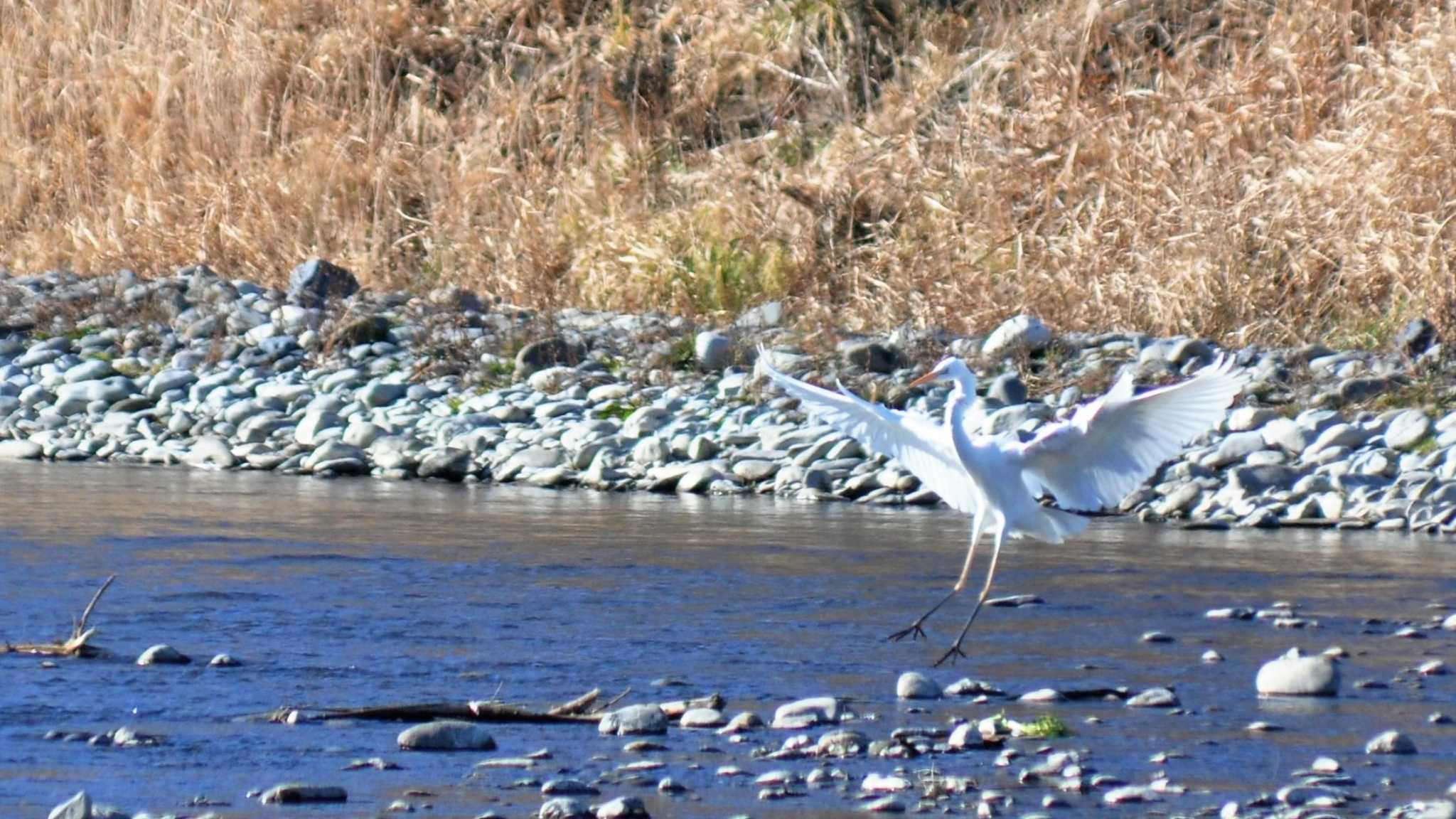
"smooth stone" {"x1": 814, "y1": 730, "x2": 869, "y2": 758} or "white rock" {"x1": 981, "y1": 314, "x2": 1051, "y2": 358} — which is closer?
"smooth stone" {"x1": 814, "y1": 730, "x2": 869, "y2": 758}

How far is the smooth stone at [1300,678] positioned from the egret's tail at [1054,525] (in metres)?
1.29

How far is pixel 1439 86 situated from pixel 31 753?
9.19m

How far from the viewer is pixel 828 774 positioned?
417 cm

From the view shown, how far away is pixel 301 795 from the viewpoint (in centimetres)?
393

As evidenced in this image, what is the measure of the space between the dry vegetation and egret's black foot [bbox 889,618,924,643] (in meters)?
5.01

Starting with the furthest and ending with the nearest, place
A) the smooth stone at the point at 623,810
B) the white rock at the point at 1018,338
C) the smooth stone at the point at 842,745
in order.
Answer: the white rock at the point at 1018,338, the smooth stone at the point at 842,745, the smooth stone at the point at 623,810

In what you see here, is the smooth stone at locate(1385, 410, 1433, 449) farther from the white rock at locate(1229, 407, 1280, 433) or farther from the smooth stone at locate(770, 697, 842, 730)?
the smooth stone at locate(770, 697, 842, 730)

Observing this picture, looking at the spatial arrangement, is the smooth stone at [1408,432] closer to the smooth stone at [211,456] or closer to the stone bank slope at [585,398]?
the stone bank slope at [585,398]

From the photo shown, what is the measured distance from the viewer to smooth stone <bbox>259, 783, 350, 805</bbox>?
391 centimetres

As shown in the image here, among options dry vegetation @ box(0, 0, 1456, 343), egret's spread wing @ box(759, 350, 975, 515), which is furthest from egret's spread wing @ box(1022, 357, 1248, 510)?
dry vegetation @ box(0, 0, 1456, 343)

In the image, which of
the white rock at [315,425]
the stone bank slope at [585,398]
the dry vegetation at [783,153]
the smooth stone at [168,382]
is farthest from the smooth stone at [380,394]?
the dry vegetation at [783,153]

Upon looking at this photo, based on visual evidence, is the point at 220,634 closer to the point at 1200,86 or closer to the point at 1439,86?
the point at 1439,86

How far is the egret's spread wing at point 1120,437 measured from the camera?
19.6 feet

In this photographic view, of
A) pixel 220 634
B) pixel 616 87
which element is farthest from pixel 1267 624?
pixel 616 87
